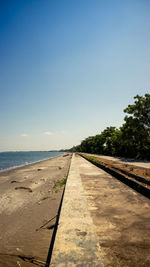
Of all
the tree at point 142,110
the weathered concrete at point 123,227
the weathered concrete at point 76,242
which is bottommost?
the weathered concrete at point 123,227

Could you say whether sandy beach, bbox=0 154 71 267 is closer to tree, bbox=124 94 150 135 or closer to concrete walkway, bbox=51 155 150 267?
concrete walkway, bbox=51 155 150 267

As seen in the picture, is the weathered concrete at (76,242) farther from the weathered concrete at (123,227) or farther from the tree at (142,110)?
the tree at (142,110)

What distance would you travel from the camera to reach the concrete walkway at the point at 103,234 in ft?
5.91

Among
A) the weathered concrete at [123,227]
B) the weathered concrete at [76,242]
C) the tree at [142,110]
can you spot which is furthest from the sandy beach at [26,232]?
the tree at [142,110]

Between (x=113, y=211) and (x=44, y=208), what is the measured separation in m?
2.71

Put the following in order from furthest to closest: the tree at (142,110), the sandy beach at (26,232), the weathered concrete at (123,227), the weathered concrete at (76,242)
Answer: the tree at (142,110) → the sandy beach at (26,232) → the weathered concrete at (123,227) → the weathered concrete at (76,242)

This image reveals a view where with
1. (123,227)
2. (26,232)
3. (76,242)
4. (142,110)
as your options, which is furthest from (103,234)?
(142,110)

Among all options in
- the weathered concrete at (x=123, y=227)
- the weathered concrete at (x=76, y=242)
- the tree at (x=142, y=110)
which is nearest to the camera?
the weathered concrete at (x=76, y=242)

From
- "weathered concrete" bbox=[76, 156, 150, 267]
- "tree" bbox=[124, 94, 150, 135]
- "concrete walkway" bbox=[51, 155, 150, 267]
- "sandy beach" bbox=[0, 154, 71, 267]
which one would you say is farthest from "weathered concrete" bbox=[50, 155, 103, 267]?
"tree" bbox=[124, 94, 150, 135]

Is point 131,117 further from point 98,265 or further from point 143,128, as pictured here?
point 98,265

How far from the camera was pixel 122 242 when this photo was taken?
223 centimetres

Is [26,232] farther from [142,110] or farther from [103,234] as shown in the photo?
[142,110]

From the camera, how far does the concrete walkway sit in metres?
1.80

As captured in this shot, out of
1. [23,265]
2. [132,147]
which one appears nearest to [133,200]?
[23,265]
